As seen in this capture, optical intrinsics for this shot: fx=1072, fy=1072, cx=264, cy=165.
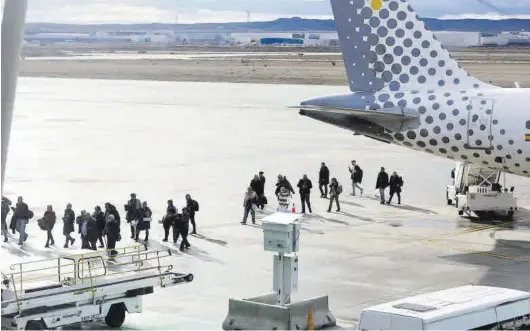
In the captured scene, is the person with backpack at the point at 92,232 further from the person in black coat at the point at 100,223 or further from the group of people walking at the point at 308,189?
the group of people walking at the point at 308,189

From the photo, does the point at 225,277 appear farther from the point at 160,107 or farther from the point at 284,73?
the point at 284,73

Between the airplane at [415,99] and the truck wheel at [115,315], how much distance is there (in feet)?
43.4

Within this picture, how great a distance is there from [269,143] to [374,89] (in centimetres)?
2483

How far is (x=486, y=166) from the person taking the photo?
32.8 meters

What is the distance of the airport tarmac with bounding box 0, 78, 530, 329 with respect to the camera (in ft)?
82.2

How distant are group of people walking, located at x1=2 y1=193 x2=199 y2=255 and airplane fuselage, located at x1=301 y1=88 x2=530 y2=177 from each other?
5.97 meters

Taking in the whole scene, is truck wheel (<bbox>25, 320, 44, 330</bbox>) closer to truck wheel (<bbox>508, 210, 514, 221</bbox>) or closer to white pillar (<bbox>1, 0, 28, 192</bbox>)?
white pillar (<bbox>1, 0, 28, 192</bbox>)

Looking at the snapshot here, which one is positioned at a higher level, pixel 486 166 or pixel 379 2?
pixel 379 2

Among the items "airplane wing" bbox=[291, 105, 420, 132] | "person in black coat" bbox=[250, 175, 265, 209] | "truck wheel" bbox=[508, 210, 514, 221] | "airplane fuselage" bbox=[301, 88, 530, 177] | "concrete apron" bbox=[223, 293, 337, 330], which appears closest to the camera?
"concrete apron" bbox=[223, 293, 337, 330]

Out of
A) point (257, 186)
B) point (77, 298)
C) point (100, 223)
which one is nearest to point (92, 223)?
point (100, 223)

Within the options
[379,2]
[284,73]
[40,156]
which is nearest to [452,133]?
[379,2]

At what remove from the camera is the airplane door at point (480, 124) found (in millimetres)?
31688

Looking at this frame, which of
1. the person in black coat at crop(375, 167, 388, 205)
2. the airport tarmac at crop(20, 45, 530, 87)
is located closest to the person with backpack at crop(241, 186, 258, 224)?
the person in black coat at crop(375, 167, 388, 205)

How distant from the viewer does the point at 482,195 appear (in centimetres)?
3531
